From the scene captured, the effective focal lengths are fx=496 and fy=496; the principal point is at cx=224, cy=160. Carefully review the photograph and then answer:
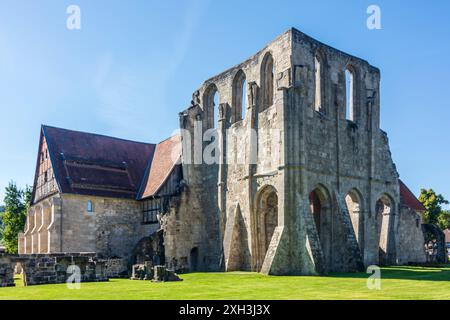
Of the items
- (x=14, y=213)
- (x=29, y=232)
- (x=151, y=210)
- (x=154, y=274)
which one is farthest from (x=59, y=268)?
(x=14, y=213)

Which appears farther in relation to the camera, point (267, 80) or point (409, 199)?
point (409, 199)

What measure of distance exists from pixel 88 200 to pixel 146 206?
414cm

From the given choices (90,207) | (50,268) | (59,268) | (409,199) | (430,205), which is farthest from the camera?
(430,205)

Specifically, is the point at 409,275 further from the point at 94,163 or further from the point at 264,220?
the point at 94,163

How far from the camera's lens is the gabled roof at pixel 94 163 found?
34250mm

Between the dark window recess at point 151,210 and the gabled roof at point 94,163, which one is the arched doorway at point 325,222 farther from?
the gabled roof at point 94,163

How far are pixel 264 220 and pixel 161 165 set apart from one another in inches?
480

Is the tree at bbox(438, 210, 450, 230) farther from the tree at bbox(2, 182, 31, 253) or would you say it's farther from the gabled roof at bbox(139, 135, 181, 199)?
the tree at bbox(2, 182, 31, 253)

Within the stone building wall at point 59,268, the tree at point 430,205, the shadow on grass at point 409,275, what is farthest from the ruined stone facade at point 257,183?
the tree at point 430,205

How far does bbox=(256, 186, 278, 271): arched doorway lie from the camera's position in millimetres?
27031

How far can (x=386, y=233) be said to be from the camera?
31.4 meters

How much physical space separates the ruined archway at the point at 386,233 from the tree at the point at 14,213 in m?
31.3
